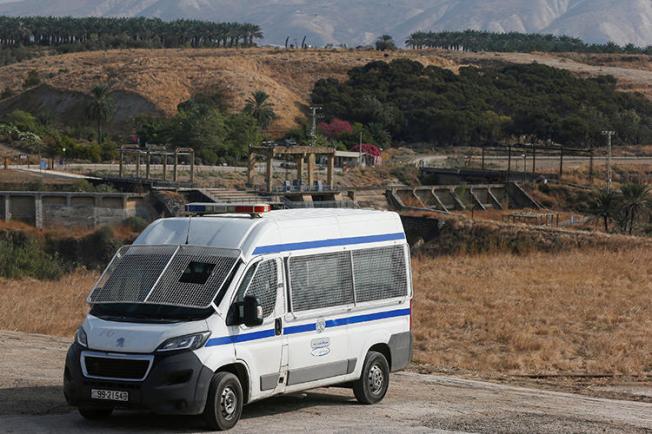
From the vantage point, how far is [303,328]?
1380 cm

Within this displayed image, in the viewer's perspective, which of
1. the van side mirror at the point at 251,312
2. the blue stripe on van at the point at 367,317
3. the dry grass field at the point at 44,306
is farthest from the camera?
the dry grass field at the point at 44,306

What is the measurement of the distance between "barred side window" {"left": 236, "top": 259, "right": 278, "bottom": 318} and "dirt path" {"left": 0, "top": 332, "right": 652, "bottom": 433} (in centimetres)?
132

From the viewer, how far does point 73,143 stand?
302 feet

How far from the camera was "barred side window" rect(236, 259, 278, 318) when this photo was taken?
13.1m

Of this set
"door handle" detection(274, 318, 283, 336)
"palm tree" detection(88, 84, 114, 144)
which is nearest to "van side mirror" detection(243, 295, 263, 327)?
"door handle" detection(274, 318, 283, 336)

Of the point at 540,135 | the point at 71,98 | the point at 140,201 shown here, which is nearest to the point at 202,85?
the point at 71,98

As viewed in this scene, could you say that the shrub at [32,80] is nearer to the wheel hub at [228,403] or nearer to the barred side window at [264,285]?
the barred side window at [264,285]

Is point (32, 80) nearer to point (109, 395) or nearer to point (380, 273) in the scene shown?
point (380, 273)

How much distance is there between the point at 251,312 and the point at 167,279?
3.36 ft

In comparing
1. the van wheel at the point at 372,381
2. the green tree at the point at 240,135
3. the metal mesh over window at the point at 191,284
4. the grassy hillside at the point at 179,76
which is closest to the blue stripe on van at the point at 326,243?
the metal mesh over window at the point at 191,284

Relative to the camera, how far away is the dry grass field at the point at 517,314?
21828 mm

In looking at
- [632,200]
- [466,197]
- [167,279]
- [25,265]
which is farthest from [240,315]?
[466,197]

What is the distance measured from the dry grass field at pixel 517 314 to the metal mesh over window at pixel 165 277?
27.0 feet

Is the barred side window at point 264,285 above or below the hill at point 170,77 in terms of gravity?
below
